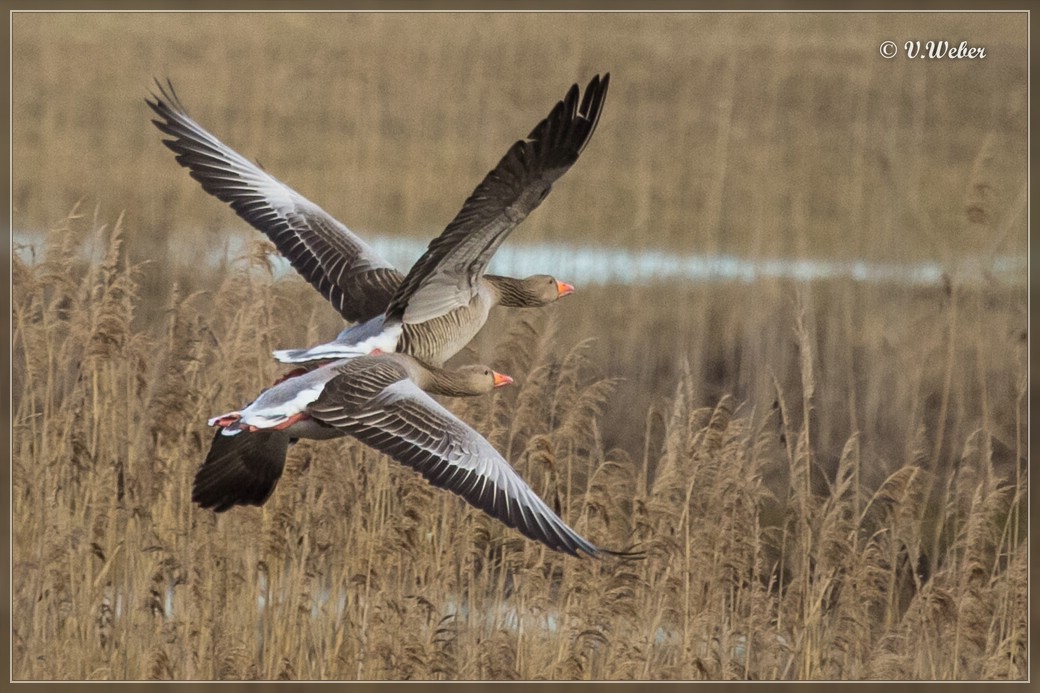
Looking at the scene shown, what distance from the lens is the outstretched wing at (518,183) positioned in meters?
5.64

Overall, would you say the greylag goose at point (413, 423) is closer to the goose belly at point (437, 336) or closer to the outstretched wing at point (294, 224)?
the goose belly at point (437, 336)

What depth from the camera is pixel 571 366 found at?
727 centimetres

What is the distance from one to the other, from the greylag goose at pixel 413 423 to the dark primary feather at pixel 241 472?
0.24 m

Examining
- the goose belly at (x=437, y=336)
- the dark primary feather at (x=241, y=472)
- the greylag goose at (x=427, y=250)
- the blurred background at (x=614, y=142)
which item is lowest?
the dark primary feather at (x=241, y=472)

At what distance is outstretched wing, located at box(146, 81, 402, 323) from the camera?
709cm

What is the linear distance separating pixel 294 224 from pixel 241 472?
1.54 meters

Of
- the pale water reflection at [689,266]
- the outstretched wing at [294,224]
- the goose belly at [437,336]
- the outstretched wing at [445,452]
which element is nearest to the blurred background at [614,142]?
the pale water reflection at [689,266]

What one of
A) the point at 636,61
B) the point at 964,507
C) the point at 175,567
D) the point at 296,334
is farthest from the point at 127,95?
the point at 964,507

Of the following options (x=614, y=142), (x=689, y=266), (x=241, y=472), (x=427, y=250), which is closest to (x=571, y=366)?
(x=427, y=250)

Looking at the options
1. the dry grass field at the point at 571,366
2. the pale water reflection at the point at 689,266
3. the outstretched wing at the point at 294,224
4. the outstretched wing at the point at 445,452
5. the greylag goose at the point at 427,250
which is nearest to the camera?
the outstretched wing at the point at 445,452

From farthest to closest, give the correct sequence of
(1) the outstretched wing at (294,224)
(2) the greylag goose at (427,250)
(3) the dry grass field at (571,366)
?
(1) the outstretched wing at (294,224) < (3) the dry grass field at (571,366) < (2) the greylag goose at (427,250)

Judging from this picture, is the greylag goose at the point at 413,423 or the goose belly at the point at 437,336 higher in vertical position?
the goose belly at the point at 437,336

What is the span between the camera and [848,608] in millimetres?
6613

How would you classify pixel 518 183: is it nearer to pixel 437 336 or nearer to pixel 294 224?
pixel 437 336
